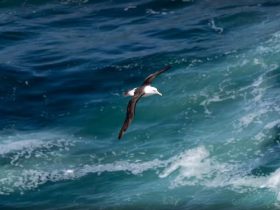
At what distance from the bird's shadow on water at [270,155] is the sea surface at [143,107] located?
1.7 inches

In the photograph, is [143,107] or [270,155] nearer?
[270,155]

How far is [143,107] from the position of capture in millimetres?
35188

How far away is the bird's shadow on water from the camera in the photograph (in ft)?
93.6

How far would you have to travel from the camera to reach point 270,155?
29.6 metres

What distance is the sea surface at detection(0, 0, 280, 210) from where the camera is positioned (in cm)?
2866

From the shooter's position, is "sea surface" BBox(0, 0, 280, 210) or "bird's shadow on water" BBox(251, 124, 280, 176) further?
"sea surface" BBox(0, 0, 280, 210)

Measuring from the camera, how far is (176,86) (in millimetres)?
36406

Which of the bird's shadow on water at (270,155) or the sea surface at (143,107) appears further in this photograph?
the sea surface at (143,107)

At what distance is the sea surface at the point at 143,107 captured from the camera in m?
28.7

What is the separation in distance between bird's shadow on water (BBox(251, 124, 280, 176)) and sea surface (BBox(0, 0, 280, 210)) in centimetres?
4

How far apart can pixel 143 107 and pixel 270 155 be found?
7.42 meters

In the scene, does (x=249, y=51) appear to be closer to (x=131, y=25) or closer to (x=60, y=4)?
(x=131, y=25)

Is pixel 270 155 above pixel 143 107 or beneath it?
beneath

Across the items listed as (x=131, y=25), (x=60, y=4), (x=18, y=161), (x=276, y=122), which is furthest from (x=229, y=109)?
(x=60, y=4)
